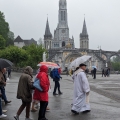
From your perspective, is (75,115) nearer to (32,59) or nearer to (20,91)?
(20,91)

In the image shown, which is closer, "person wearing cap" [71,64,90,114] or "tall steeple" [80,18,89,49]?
"person wearing cap" [71,64,90,114]

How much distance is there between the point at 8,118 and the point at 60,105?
3.64 metres

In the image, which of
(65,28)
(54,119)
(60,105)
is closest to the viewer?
(54,119)

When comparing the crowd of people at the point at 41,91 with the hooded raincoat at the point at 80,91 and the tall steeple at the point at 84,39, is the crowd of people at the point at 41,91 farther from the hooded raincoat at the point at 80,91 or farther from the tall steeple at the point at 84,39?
the tall steeple at the point at 84,39

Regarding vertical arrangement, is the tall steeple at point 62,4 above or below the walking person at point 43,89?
above

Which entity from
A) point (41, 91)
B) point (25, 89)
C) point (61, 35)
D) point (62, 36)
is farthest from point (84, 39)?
point (41, 91)

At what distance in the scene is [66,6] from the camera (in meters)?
128

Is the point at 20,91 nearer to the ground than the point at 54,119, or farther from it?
farther from it

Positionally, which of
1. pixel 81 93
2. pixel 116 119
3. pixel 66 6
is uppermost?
pixel 66 6

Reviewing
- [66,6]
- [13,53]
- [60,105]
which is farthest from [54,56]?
[60,105]

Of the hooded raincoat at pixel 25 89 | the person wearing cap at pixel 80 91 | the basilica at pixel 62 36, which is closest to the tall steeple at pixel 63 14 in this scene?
the basilica at pixel 62 36

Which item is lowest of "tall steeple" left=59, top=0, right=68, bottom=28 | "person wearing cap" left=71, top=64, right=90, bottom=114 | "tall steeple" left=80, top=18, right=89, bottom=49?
"person wearing cap" left=71, top=64, right=90, bottom=114

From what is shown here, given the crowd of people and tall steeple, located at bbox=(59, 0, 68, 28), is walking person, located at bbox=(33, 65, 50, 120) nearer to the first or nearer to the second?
the crowd of people

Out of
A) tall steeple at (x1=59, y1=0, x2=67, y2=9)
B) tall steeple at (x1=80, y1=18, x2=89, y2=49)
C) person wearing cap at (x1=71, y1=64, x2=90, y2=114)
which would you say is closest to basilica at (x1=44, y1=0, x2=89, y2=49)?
tall steeple at (x1=80, y1=18, x2=89, y2=49)
